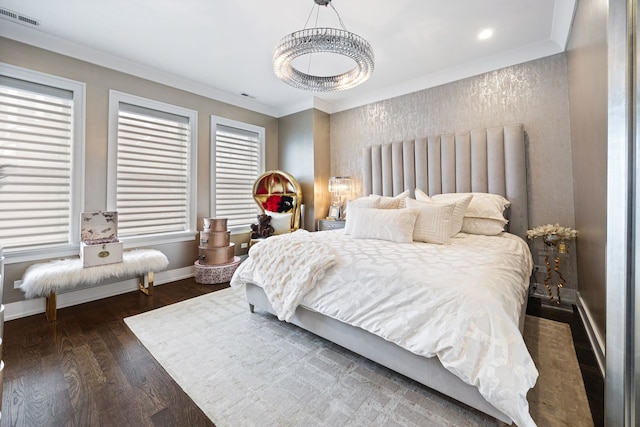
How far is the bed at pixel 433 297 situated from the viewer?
1.15 meters

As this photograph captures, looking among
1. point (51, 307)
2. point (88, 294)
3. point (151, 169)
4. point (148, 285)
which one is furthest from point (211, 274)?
point (151, 169)

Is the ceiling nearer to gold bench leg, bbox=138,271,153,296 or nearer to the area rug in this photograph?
gold bench leg, bbox=138,271,153,296

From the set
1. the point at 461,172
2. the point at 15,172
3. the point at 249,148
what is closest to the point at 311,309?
the point at 461,172

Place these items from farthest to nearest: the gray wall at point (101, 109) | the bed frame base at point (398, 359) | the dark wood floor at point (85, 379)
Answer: the gray wall at point (101, 109) < the dark wood floor at point (85, 379) < the bed frame base at point (398, 359)

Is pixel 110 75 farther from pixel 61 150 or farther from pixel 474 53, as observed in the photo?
pixel 474 53

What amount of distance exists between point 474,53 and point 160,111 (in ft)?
13.0

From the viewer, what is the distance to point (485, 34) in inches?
105

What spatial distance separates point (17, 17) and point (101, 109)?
2.93 ft

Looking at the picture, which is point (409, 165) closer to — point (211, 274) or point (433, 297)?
point (433, 297)

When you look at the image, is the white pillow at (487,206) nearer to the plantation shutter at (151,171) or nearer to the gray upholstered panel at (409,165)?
the gray upholstered panel at (409,165)

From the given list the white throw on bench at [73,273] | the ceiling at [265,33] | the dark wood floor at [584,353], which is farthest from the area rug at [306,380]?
the ceiling at [265,33]

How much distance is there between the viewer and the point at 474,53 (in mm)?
3004

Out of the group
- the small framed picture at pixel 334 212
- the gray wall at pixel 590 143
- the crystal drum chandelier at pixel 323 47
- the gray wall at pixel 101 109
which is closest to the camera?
the gray wall at pixel 590 143

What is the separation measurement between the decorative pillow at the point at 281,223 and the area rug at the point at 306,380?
208 cm
